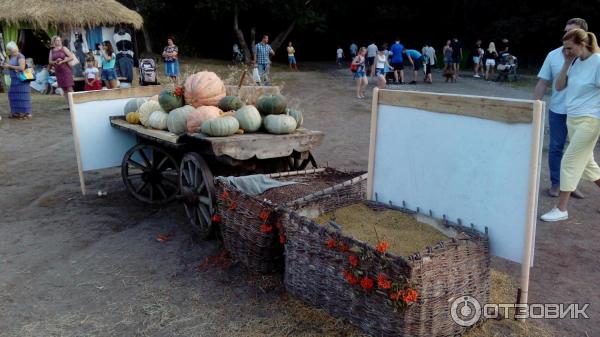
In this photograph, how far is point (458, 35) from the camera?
38500mm

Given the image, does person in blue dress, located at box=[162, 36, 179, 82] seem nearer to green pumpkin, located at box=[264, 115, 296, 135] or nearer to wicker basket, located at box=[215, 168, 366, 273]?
green pumpkin, located at box=[264, 115, 296, 135]

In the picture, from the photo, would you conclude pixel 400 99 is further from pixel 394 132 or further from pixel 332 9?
pixel 332 9

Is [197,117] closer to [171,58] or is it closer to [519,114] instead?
[519,114]

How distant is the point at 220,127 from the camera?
5289mm

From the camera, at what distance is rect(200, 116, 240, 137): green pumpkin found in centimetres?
529

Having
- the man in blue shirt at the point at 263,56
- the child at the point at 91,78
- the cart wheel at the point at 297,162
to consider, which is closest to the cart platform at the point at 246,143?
the cart wheel at the point at 297,162

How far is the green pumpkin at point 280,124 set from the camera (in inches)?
219

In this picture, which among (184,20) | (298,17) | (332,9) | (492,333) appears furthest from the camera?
(332,9)

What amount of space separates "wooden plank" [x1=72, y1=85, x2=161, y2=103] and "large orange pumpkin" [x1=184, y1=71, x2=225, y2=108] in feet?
4.18

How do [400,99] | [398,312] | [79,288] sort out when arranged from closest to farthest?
[398,312], [400,99], [79,288]

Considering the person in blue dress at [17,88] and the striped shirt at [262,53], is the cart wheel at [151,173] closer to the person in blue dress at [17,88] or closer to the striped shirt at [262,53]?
the person in blue dress at [17,88]

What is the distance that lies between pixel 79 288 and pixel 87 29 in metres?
18.4

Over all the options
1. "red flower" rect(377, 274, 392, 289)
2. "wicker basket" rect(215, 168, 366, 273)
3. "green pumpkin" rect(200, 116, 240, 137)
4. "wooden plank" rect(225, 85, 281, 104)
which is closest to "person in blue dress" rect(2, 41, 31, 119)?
"wooden plank" rect(225, 85, 281, 104)

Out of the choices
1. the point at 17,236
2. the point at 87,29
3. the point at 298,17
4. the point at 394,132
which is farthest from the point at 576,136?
the point at 298,17
